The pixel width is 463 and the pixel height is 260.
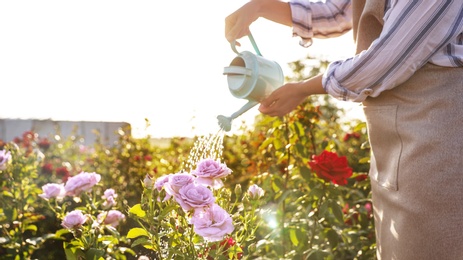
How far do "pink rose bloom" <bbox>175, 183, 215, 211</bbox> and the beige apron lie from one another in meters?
0.41

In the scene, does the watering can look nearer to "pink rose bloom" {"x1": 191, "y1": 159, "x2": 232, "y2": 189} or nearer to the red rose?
"pink rose bloom" {"x1": 191, "y1": 159, "x2": 232, "y2": 189}

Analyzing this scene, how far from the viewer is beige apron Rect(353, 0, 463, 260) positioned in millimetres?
1296

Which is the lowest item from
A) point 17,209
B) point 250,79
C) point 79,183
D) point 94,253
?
point 17,209

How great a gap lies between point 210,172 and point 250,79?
0.34m

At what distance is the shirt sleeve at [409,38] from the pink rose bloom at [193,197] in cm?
46

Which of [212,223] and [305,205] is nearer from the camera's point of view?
[212,223]

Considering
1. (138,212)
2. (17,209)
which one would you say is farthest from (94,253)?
(17,209)

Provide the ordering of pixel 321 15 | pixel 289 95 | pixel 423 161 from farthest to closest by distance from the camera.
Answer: pixel 321 15 → pixel 289 95 → pixel 423 161

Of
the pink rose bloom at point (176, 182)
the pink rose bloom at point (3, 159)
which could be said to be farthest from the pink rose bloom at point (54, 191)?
the pink rose bloom at point (176, 182)

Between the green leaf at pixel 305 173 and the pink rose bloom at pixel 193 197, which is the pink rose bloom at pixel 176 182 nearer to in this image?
the pink rose bloom at pixel 193 197

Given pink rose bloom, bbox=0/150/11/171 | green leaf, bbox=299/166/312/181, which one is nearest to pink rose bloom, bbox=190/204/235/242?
green leaf, bbox=299/166/312/181

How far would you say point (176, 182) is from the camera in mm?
1428

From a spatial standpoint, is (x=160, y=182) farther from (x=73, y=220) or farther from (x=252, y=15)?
(x=252, y=15)

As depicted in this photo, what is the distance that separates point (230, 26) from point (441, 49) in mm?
682
